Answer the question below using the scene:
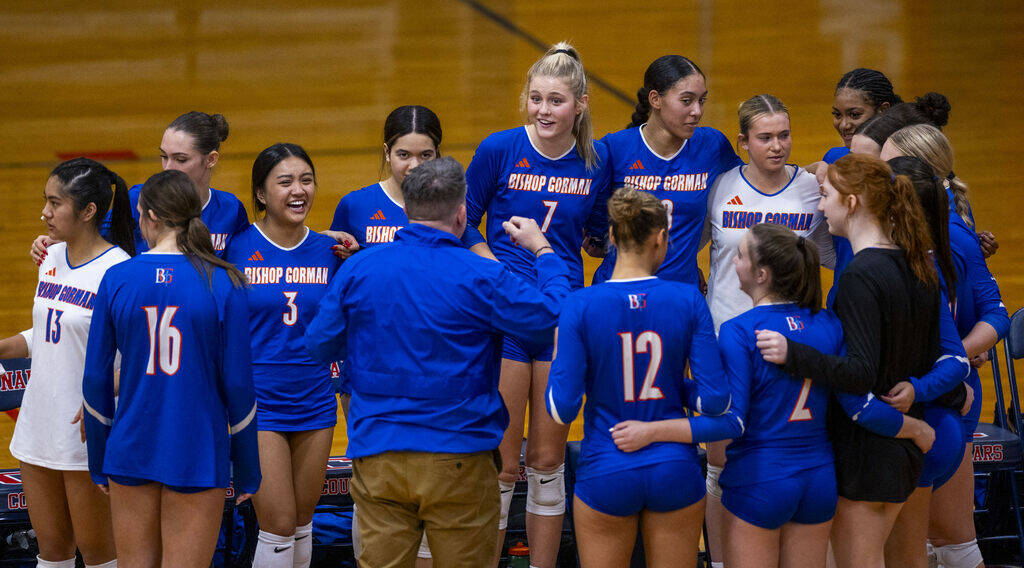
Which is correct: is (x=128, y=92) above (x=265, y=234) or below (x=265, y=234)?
above

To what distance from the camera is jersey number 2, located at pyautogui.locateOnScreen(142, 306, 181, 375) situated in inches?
135

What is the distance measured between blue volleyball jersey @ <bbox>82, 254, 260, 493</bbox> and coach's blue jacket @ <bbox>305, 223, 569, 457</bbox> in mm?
383

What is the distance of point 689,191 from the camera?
15.1 ft

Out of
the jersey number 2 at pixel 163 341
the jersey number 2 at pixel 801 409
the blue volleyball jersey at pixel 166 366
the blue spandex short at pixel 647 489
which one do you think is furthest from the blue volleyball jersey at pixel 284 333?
the jersey number 2 at pixel 801 409

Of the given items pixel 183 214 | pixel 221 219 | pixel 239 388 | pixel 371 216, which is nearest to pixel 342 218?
pixel 371 216

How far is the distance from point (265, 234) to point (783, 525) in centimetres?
243

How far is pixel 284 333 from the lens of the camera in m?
4.37

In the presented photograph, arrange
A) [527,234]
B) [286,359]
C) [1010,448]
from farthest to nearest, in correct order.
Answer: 1. [1010,448]
2. [286,359]
3. [527,234]

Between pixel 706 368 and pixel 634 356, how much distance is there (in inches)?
9.4

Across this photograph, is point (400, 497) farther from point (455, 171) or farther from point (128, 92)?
point (128, 92)

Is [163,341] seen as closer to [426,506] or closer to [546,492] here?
[426,506]

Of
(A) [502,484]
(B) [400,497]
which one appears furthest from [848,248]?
(B) [400,497]

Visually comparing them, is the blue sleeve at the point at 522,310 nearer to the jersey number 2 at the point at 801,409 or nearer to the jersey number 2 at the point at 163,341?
the jersey number 2 at the point at 801,409

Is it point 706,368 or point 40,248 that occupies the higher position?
point 40,248
